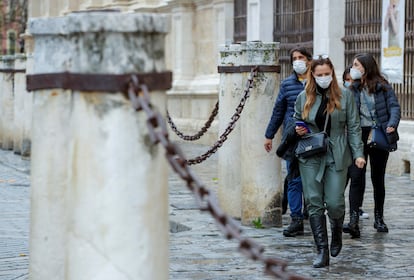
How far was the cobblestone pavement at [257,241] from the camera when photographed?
29.2 ft

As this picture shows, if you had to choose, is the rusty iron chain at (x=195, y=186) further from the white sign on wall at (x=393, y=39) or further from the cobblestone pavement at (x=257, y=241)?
the white sign on wall at (x=393, y=39)

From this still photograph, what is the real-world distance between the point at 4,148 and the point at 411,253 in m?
15.5

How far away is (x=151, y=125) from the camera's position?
4.72m

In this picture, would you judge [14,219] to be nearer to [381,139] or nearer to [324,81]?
[381,139]

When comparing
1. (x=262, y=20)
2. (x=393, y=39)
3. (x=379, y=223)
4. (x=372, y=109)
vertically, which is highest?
(x=262, y=20)

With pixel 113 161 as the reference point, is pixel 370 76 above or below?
above

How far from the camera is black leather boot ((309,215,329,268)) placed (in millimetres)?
9203

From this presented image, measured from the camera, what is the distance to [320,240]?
364 inches

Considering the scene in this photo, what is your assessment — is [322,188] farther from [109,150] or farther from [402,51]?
[402,51]

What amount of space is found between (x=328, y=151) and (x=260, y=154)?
220 centimetres

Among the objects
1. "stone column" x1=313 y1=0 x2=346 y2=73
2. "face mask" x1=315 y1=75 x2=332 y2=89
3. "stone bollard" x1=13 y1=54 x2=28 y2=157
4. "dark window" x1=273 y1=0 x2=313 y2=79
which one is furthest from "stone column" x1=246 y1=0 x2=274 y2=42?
"face mask" x1=315 y1=75 x2=332 y2=89

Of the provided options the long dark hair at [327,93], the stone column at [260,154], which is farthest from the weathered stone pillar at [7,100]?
the long dark hair at [327,93]

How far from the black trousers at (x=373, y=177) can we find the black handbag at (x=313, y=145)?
1.96 m

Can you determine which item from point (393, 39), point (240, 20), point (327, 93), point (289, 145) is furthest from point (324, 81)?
point (240, 20)
